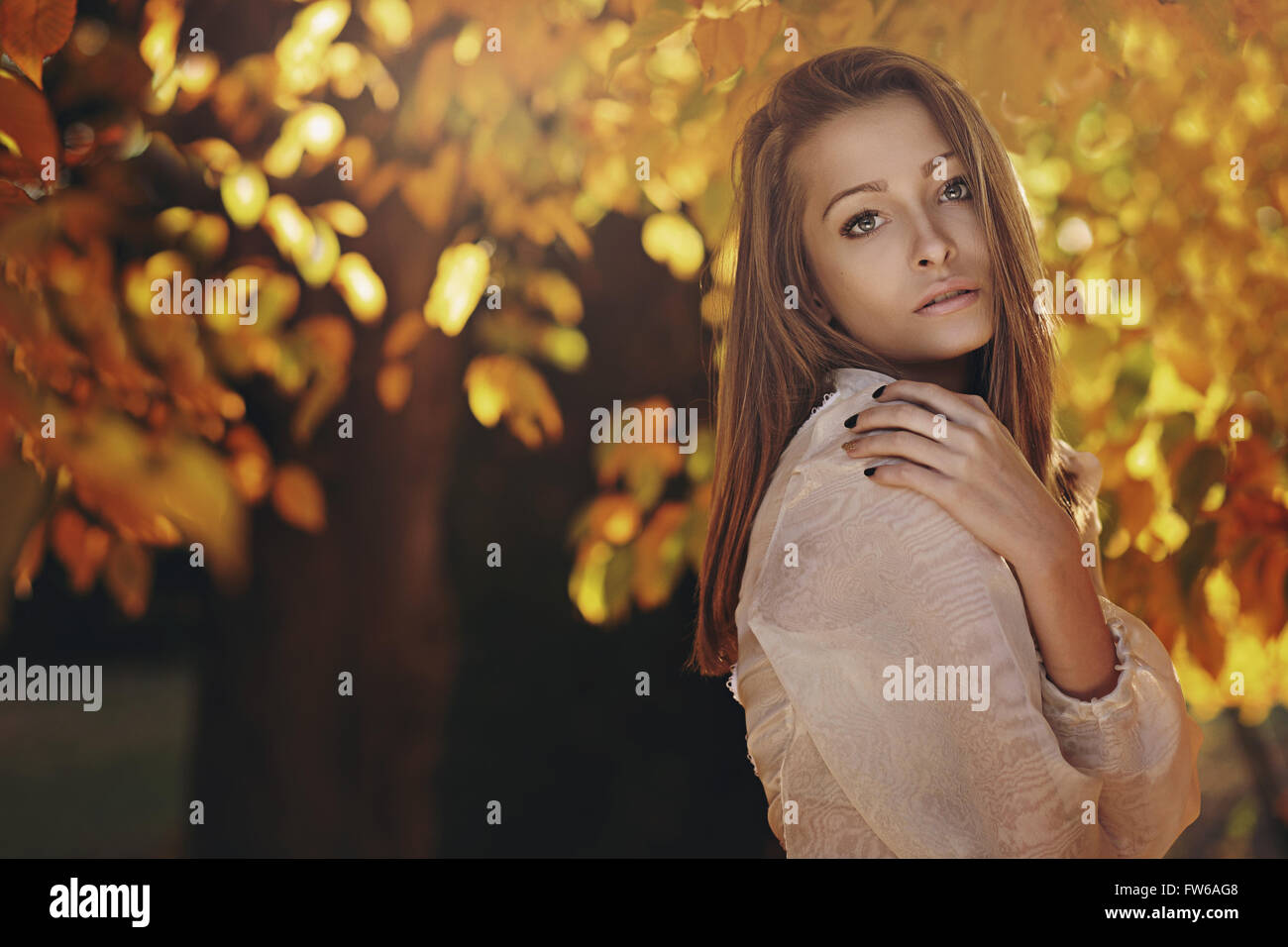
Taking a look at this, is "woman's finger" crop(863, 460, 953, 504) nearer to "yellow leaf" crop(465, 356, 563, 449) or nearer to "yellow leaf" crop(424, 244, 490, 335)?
"yellow leaf" crop(465, 356, 563, 449)

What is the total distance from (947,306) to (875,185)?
226mm

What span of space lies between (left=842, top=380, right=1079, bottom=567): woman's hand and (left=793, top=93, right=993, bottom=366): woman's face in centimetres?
22

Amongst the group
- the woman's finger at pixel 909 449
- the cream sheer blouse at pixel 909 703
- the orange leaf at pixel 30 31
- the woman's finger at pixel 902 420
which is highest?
the orange leaf at pixel 30 31

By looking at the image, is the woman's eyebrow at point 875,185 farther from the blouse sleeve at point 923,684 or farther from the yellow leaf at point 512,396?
the yellow leaf at point 512,396

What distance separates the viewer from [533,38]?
2.24m

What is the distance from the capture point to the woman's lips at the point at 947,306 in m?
1.67

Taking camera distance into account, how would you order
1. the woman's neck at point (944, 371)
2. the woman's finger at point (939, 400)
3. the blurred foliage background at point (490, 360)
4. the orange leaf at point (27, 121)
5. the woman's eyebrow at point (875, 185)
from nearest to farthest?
the woman's finger at point (939, 400), the woman's eyebrow at point (875, 185), the woman's neck at point (944, 371), the orange leaf at point (27, 121), the blurred foliage background at point (490, 360)

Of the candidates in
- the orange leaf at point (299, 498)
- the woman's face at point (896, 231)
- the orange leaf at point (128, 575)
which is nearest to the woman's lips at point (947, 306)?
the woman's face at point (896, 231)

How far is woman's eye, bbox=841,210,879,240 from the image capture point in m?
1.67

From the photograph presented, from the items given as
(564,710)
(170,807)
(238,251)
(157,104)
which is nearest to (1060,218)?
(564,710)

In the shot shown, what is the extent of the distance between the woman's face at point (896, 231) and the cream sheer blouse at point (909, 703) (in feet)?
0.87

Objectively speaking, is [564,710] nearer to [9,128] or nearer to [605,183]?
[605,183]

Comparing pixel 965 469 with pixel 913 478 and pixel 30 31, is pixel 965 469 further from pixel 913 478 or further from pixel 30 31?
pixel 30 31

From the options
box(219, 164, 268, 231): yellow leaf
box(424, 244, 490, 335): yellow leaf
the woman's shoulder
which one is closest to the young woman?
the woman's shoulder
